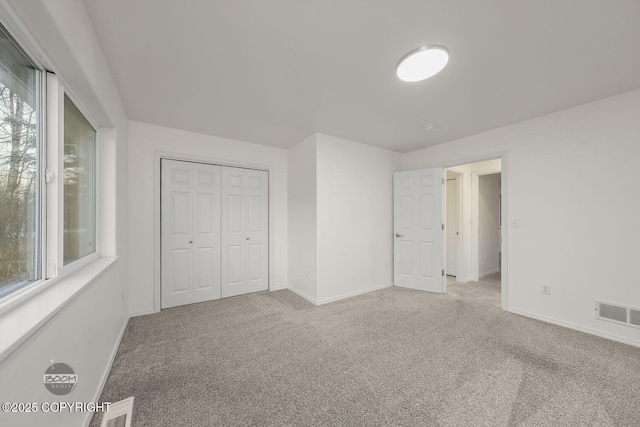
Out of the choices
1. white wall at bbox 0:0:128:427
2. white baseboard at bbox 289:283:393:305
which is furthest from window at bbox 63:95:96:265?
white baseboard at bbox 289:283:393:305

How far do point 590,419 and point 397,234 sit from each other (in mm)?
2862

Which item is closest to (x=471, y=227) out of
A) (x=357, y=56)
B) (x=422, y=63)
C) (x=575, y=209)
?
(x=575, y=209)

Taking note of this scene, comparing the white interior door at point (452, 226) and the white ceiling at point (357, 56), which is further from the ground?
the white ceiling at point (357, 56)

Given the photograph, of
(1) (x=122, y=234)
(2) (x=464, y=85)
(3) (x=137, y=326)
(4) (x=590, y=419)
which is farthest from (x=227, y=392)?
(2) (x=464, y=85)

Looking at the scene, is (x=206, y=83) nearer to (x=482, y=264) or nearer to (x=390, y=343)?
(x=390, y=343)

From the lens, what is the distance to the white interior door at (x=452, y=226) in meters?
4.46

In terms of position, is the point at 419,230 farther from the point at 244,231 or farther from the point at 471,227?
the point at 244,231

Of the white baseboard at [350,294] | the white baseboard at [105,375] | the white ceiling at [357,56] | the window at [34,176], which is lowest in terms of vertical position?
the white baseboard at [350,294]

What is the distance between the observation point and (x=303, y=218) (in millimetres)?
3607

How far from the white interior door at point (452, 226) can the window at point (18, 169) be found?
513cm

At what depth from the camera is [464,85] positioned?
2.14 meters

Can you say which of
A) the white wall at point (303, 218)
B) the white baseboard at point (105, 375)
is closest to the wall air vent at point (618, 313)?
the white wall at point (303, 218)

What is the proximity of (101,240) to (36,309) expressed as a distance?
1.43 meters

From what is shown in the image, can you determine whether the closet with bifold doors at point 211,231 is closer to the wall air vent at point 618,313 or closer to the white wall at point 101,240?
the white wall at point 101,240
